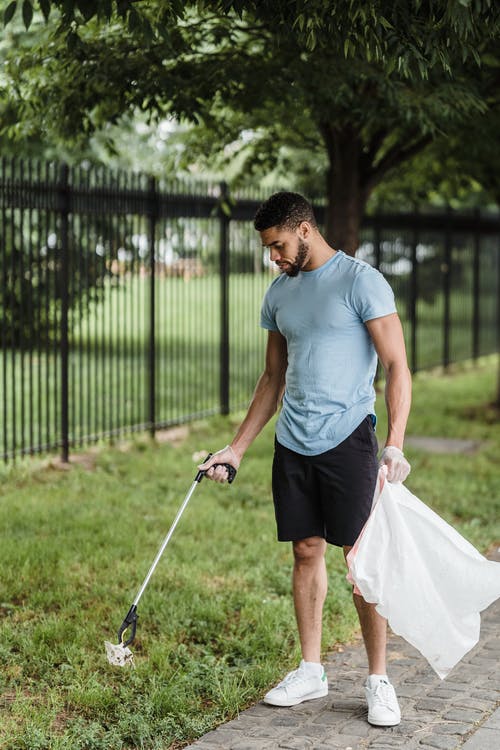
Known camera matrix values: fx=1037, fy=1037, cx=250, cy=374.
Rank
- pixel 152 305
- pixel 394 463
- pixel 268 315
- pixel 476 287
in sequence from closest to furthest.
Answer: pixel 394 463, pixel 268 315, pixel 152 305, pixel 476 287

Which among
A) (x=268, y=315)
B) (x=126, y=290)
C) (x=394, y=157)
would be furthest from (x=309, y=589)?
(x=126, y=290)

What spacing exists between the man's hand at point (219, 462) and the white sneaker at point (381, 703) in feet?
3.26

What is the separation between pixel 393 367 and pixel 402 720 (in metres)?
1.40

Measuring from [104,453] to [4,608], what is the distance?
162 inches

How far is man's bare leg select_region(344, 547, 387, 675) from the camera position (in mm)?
4070

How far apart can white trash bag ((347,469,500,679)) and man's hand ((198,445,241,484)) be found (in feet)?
2.09

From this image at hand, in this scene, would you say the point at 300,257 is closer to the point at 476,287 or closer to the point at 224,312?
the point at 224,312

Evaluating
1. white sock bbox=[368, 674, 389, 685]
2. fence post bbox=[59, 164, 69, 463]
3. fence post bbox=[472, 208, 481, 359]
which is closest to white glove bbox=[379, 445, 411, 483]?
white sock bbox=[368, 674, 389, 685]

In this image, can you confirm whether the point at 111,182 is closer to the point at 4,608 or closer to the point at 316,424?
the point at 4,608

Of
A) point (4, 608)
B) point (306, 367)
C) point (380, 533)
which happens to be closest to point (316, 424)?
point (306, 367)

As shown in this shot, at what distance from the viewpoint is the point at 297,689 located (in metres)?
4.23

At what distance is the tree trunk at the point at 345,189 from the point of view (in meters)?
8.48

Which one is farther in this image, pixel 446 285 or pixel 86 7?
pixel 446 285

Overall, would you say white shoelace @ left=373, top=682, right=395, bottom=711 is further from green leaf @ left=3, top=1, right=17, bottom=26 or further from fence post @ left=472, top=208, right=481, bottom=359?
fence post @ left=472, top=208, right=481, bottom=359
